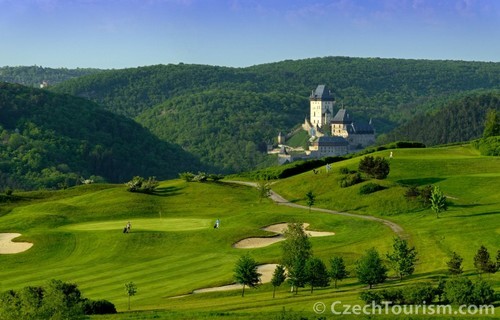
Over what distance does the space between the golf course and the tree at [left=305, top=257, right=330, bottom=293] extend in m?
0.69

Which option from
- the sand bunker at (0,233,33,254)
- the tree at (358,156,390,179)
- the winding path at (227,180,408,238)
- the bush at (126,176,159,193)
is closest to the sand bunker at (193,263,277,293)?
the winding path at (227,180,408,238)

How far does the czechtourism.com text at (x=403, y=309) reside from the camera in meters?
43.1

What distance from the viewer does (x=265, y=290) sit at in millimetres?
58656

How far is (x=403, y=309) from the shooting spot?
4441 cm

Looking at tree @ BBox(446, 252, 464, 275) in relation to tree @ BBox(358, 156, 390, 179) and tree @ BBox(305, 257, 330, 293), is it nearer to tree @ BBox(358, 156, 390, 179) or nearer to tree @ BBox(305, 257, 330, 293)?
tree @ BBox(305, 257, 330, 293)

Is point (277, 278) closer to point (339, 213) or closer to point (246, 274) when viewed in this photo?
point (246, 274)

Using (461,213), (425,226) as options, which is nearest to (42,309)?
(425,226)

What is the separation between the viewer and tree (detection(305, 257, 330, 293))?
183 ft

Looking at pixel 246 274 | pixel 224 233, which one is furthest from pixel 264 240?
pixel 246 274

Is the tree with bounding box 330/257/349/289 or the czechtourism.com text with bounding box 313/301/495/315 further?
the tree with bounding box 330/257/349/289

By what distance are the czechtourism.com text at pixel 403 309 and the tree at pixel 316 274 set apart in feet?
29.6

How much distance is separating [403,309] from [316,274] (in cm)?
1189

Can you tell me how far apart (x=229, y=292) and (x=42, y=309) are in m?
20.1

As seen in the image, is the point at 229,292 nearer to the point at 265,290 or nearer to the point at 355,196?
the point at 265,290
